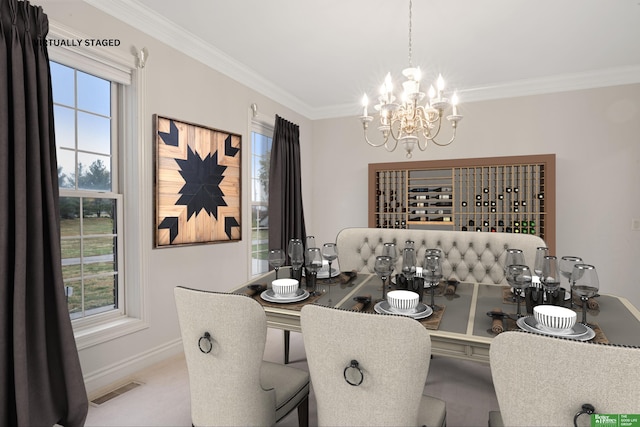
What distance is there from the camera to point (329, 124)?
5137 mm

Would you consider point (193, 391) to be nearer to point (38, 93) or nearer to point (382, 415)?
point (382, 415)

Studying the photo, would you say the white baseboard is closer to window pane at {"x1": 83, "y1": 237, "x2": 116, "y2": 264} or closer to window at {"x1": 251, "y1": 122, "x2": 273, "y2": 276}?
window pane at {"x1": 83, "y1": 237, "x2": 116, "y2": 264}

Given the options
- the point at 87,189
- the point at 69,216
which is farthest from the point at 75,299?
the point at 87,189

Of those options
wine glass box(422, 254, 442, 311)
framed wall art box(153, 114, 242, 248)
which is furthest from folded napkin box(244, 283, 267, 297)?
framed wall art box(153, 114, 242, 248)

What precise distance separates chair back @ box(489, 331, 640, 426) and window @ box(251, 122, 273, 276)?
11.1ft

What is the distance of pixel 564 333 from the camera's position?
4.22ft

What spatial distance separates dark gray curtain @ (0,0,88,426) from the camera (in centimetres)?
180

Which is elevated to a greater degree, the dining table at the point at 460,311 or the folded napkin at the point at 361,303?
the folded napkin at the point at 361,303

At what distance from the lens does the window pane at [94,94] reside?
2.44 meters

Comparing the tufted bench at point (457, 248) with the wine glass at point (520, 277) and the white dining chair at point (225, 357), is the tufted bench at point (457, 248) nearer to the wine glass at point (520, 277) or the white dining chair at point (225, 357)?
the wine glass at point (520, 277)

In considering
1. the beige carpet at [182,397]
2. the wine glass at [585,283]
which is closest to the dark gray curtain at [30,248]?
the beige carpet at [182,397]

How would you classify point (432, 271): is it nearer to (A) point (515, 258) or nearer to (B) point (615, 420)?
(A) point (515, 258)

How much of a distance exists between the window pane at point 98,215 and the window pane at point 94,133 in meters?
0.38

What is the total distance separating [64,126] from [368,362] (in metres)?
2.50
